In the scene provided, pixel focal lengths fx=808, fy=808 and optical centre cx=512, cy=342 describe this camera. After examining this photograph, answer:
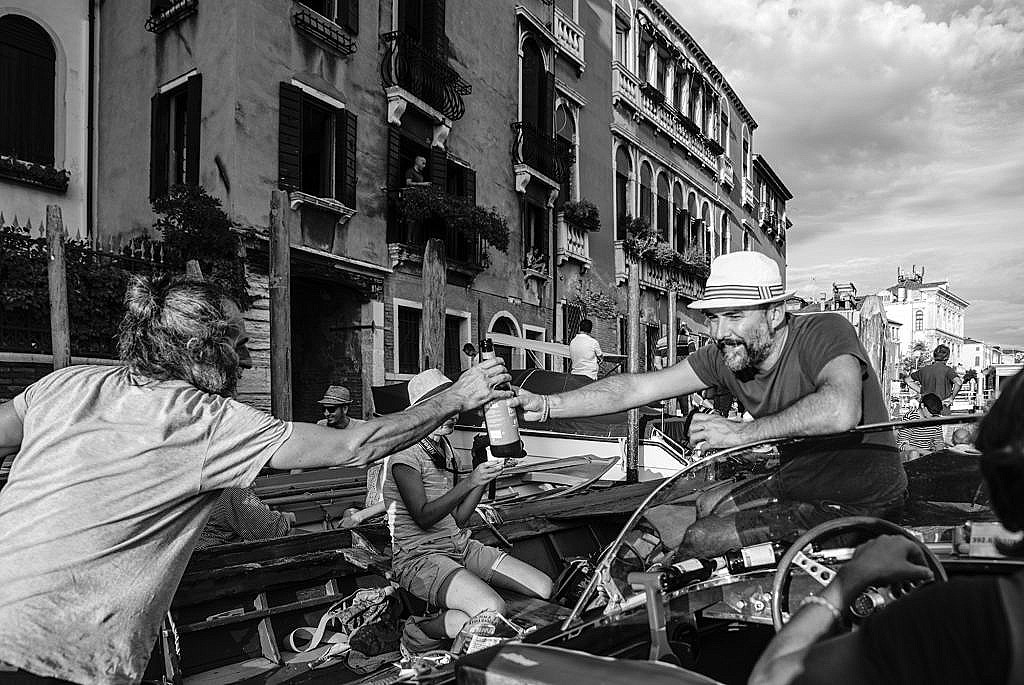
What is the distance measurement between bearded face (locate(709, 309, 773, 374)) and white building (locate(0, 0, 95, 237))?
844 centimetres

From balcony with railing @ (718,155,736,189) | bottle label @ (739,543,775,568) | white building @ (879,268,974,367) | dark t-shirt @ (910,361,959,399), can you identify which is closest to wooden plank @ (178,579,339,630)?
bottle label @ (739,543,775,568)

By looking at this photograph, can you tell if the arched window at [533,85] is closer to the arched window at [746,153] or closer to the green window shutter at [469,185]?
the green window shutter at [469,185]

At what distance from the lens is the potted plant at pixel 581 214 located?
56.4 ft

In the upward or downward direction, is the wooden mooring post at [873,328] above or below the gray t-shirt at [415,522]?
above

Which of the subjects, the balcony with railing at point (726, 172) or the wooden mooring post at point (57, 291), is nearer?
the wooden mooring post at point (57, 291)

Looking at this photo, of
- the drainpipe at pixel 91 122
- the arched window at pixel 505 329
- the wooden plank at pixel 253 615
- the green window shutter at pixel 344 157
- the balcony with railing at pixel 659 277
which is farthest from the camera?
the balcony with railing at pixel 659 277

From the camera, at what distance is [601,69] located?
19.3m

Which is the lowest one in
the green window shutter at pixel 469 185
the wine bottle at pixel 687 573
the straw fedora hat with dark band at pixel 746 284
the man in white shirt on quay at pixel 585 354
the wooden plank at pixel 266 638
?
the wooden plank at pixel 266 638

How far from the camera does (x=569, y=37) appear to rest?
17875 mm

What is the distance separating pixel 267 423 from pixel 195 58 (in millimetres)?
9498

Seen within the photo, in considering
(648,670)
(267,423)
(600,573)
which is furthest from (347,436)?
(648,670)

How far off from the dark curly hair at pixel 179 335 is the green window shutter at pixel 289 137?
27.4 feet

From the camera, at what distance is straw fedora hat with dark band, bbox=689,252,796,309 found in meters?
2.99

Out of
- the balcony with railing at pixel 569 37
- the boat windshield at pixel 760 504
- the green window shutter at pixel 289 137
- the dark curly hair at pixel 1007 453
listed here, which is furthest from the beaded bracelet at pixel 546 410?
the balcony with railing at pixel 569 37
